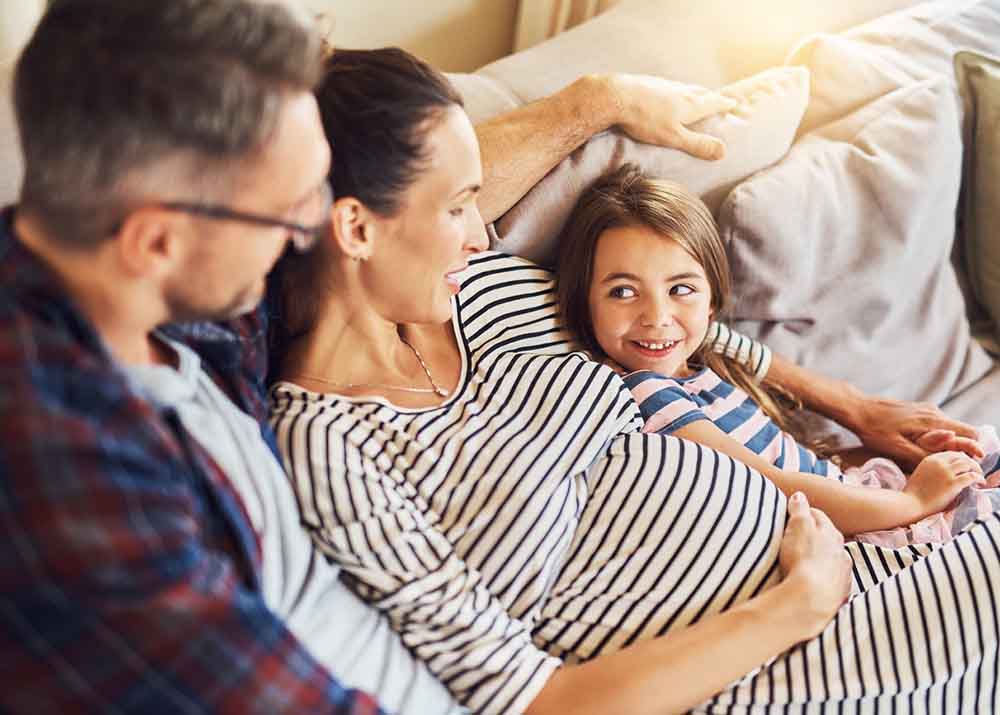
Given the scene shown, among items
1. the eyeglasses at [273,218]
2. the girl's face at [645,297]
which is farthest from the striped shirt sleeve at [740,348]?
the eyeglasses at [273,218]

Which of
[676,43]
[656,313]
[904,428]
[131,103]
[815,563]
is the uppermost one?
[131,103]

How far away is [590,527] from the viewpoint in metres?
1.30

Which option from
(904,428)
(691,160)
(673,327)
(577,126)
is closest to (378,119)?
(577,126)

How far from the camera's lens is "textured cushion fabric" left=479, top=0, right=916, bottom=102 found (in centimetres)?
174

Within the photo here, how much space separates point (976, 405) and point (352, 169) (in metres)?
1.29

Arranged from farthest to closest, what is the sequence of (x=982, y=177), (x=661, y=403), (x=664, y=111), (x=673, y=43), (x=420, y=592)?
(x=982, y=177)
(x=673, y=43)
(x=664, y=111)
(x=661, y=403)
(x=420, y=592)

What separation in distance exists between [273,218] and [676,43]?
45.7 inches

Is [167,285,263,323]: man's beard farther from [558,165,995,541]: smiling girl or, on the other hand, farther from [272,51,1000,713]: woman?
[558,165,995,541]: smiling girl

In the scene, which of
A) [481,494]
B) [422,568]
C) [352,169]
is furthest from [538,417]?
[352,169]

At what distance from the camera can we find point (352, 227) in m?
1.17

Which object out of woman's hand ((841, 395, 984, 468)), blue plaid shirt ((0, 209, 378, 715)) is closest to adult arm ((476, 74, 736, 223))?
woman's hand ((841, 395, 984, 468))

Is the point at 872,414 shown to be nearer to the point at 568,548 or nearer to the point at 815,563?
the point at 815,563

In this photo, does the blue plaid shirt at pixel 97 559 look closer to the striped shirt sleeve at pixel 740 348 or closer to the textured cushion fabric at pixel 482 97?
the textured cushion fabric at pixel 482 97

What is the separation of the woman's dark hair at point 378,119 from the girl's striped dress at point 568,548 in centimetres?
24
